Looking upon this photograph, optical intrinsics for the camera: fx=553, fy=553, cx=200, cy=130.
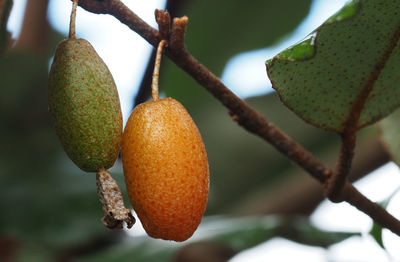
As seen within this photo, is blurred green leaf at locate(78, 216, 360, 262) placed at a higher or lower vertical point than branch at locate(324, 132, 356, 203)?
lower

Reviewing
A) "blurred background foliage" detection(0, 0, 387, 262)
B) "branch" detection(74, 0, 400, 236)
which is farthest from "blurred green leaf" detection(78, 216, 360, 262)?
"branch" detection(74, 0, 400, 236)

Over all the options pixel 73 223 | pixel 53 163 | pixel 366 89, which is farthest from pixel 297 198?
pixel 366 89

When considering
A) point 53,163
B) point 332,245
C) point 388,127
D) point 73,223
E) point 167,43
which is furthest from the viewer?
A: point 53,163

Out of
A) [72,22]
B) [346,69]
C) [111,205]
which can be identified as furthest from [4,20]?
[346,69]

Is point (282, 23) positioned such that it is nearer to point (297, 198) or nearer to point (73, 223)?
point (297, 198)

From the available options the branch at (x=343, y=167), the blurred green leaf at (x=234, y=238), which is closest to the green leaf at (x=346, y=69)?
the branch at (x=343, y=167)

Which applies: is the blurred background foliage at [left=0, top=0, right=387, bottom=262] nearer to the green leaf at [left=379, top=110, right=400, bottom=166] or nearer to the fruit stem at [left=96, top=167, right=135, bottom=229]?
the green leaf at [left=379, top=110, right=400, bottom=166]
